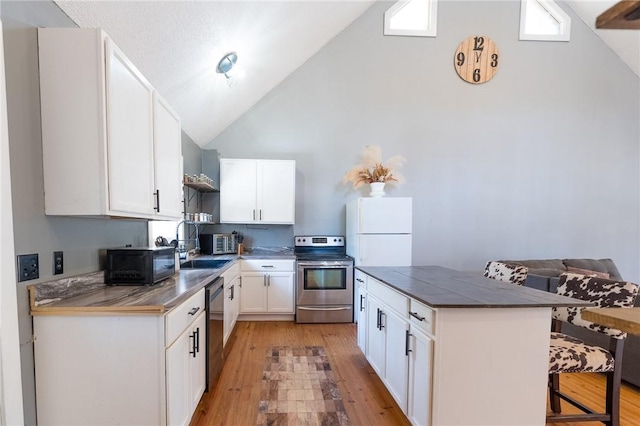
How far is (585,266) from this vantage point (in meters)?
3.94

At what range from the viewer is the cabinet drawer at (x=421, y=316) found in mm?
1507

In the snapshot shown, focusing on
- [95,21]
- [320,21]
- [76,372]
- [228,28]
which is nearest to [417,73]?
[320,21]

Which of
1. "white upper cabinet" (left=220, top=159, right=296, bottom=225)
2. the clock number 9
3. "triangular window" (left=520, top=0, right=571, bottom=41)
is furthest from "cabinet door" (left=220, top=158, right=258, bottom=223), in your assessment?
"triangular window" (left=520, top=0, right=571, bottom=41)

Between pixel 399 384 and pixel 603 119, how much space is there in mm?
5552

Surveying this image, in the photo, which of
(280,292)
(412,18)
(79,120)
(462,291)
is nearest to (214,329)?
(280,292)

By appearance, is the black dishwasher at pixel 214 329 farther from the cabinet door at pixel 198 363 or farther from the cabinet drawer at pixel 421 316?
the cabinet drawer at pixel 421 316

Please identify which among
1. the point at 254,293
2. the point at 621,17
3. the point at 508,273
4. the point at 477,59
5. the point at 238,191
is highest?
the point at 477,59

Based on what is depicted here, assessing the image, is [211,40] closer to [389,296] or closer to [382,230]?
[389,296]

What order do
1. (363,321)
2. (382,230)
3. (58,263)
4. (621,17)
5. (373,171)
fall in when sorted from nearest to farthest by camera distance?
1. (621,17)
2. (58,263)
3. (363,321)
4. (382,230)
5. (373,171)

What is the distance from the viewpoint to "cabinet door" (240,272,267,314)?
11.7ft

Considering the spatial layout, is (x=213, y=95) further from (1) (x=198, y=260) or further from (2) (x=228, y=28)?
(1) (x=198, y=260)

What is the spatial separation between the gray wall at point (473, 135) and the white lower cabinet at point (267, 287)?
84 centimetres

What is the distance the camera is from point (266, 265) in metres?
3.59

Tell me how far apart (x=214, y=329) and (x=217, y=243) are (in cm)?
163
